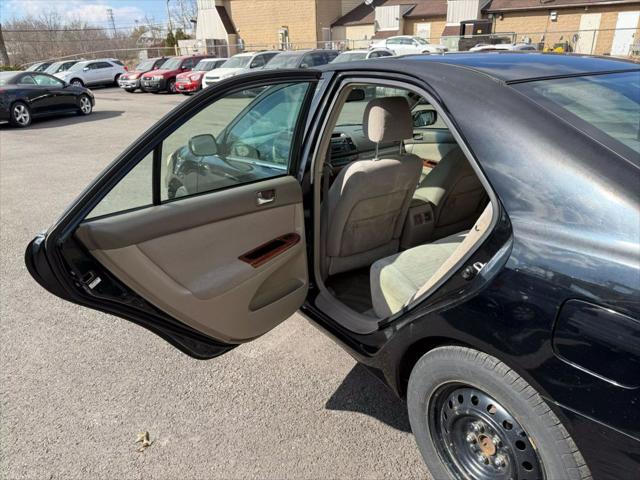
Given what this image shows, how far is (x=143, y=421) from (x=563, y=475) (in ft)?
6.35

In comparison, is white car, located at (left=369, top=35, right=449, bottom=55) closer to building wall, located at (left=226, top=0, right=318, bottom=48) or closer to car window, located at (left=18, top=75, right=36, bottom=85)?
building wall, located at (left=226, top=0, right=318, bottom=48)

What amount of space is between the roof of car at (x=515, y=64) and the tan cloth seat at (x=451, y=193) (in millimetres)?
908

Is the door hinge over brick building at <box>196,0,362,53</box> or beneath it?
beneath

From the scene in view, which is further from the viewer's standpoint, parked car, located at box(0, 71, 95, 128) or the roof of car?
parked car, located at box(0, 71, 95, 128)

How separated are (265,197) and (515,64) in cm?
127

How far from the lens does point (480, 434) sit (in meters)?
1.71

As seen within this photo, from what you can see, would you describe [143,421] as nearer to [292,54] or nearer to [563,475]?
[563,475]

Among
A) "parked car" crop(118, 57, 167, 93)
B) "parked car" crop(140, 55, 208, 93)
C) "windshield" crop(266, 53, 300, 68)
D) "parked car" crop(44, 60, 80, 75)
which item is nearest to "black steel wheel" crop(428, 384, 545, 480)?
"windshield" crop(266, 53, 300, 68)

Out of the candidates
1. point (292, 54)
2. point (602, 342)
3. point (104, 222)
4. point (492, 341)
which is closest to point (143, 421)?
point (104, 222)

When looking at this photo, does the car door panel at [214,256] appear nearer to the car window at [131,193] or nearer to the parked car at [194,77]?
the car window at [131,193]

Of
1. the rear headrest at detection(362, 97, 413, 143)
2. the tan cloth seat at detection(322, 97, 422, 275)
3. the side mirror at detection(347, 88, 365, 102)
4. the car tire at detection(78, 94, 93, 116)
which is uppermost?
the side mirror at detection(347, 88, 365, 102)

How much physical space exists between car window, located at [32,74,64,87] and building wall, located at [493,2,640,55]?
29428 millimetres

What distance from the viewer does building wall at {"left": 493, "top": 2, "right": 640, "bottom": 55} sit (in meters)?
29.7

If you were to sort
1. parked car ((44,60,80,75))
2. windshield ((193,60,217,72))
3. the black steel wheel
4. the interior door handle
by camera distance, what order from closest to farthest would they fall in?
the black steel wheel
the interior door handle
windshield ((193,60,217,72))
parked car ((44,60,80,75))
